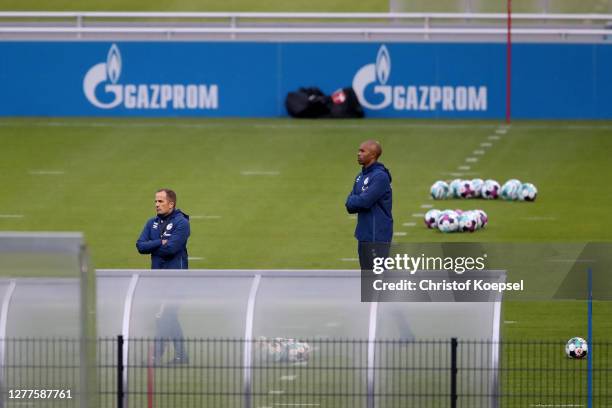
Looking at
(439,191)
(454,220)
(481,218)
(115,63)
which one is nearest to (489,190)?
(439,191)

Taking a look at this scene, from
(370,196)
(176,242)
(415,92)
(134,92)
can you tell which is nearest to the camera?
(176,242)

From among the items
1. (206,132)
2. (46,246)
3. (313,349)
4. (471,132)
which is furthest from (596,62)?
(46,246)

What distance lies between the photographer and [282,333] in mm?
12594

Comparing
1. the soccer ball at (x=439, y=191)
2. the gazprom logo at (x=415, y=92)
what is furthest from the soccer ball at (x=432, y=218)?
the gazprom logo at (x=415, y=92)

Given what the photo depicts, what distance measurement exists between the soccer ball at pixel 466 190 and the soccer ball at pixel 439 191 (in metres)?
0.25

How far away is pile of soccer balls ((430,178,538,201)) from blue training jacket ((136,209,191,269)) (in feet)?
35.2

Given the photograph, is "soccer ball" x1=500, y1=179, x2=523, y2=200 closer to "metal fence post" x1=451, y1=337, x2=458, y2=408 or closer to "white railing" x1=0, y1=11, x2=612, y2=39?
"white railing" x1=0, y1=11, x2=612, y2=39

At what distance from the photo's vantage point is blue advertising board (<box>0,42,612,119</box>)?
33.4m

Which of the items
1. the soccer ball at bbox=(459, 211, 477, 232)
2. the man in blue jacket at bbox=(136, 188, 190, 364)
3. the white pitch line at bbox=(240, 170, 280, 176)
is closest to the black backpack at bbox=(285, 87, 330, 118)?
the white pitch line at bbox=(240, 170, 280, 176)

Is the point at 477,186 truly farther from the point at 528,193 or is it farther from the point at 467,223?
the point at 467,223

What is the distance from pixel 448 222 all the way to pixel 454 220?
0.30ft

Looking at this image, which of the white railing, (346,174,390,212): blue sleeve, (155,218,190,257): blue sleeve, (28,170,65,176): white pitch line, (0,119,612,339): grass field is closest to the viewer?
(155,218,190,257): blue sleeve

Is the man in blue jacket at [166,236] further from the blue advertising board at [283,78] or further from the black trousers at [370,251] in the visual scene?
the blue advertising board at [283,78]

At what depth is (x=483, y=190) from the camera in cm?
2666
